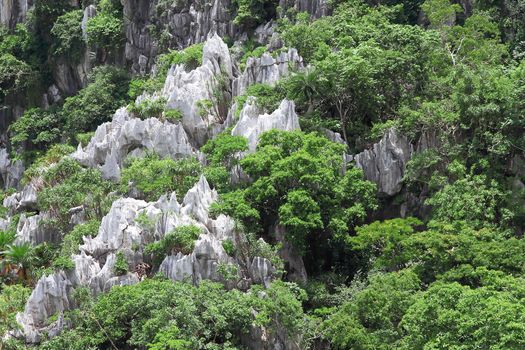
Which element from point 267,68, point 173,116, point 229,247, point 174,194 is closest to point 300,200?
point 229,247

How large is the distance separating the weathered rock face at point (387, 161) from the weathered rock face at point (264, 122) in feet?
7.86

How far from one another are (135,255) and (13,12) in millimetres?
27199

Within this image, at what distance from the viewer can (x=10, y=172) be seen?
151 feet

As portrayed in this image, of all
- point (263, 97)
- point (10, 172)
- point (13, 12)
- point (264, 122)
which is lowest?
point (10, 172)

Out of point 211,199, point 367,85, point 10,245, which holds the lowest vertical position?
point 10,245

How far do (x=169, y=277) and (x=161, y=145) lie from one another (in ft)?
24.2

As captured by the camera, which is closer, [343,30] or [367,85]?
[367,85]

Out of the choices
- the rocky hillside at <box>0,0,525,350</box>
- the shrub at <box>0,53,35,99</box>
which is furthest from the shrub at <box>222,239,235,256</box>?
the shrub at <box>0,53,35,99</box>

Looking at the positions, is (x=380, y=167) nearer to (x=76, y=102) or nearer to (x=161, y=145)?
(x=161, y=145)

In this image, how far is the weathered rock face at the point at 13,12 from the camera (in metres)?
52.5

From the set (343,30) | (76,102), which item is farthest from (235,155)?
(76,102)

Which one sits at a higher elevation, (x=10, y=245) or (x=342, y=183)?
(x=342, y=183)

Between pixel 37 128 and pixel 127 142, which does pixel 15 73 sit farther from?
pixel 127 142

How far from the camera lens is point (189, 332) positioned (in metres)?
25.6
